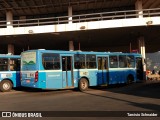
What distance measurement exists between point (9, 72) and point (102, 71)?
6.77 metres

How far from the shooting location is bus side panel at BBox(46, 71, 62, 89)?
17.4 m

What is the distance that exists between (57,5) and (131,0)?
8.67 meters

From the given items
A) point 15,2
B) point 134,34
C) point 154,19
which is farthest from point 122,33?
point 15,2

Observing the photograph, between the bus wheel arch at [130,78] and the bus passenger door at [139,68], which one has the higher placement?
the bus passenger door at [139,68]

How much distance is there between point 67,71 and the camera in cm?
1852

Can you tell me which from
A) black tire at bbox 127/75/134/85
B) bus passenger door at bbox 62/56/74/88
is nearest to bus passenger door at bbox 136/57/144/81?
black tire at bbox 127/75/134/85

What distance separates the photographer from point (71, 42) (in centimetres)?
3391

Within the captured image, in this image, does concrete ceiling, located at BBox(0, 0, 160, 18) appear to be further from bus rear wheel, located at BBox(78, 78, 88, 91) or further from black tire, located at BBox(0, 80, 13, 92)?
bus rear wheel, located at BBox(78, 78, 88, 91)

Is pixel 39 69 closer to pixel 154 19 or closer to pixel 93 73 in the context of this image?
pixel 93 73

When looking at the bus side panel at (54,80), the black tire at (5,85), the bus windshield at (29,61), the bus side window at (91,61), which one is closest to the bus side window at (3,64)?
the black tire at (5,85)

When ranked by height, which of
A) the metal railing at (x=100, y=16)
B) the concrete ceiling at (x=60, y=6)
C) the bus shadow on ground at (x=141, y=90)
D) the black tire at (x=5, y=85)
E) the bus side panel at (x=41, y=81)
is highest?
the concrete ceiling at (x=60, y=6)

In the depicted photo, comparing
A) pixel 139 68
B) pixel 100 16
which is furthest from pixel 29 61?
pixel 100 16

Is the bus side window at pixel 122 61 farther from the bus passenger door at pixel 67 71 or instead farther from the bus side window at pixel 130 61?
the bus passenger door at pixel 67 71

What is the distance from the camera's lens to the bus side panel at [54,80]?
57.0ft
